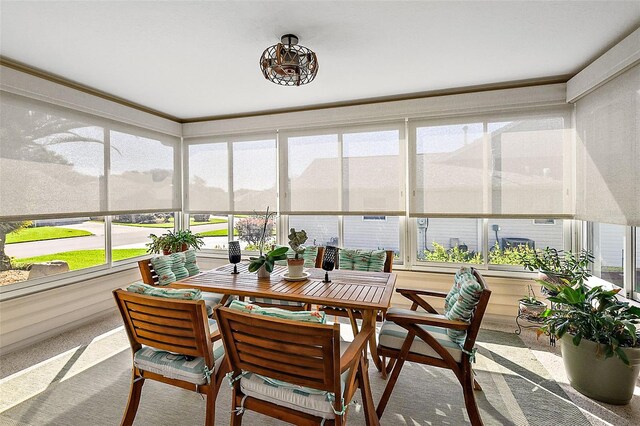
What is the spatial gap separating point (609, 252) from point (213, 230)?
206 inches

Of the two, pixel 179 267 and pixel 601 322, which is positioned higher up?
pixel 179 267

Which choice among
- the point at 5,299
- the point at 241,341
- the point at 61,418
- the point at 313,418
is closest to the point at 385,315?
the point at 313,418

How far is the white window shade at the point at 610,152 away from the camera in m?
2.61

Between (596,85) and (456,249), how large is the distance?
221 cm

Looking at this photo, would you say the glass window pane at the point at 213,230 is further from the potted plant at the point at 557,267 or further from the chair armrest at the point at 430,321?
the potted plant at the point at 557,267

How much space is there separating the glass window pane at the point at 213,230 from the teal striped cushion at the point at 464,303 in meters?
4.02

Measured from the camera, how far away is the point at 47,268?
3633 millimetres

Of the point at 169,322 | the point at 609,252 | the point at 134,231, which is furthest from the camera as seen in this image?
the point at 134,231

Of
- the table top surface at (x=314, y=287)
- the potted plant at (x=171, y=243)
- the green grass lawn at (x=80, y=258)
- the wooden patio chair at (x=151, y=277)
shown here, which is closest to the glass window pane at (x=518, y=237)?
the table top surface at (x=314, y=287)

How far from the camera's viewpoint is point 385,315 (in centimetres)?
223

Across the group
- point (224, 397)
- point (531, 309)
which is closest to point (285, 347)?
point (224, 397)

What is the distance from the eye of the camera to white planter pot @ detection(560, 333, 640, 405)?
7.32ft

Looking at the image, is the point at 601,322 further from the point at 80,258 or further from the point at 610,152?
the point at 80,258

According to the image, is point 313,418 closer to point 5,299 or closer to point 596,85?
point 5,299
